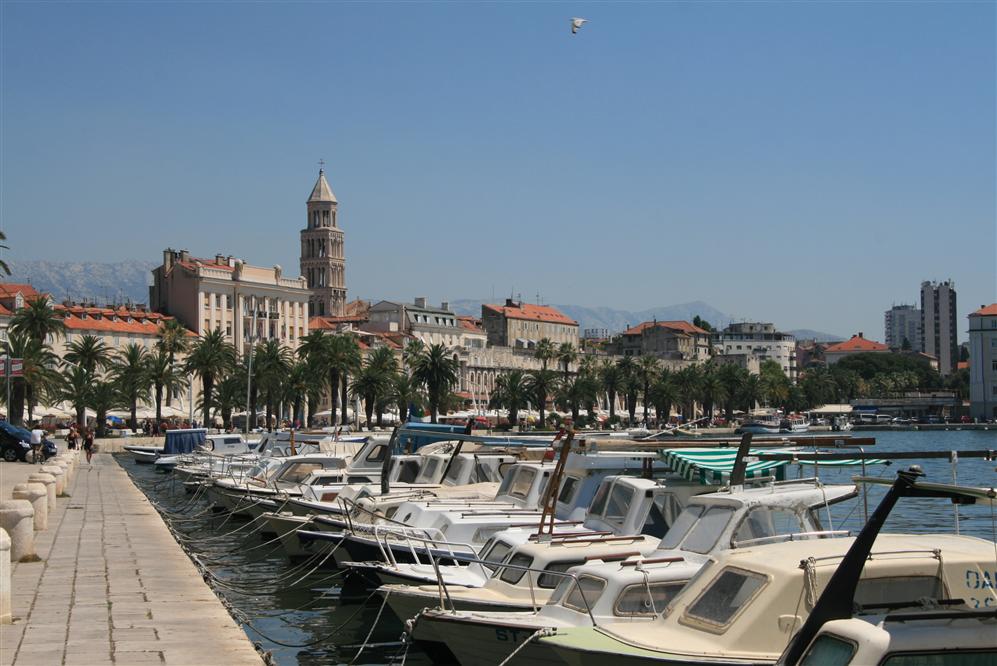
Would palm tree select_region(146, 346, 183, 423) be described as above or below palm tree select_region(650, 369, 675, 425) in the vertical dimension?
above

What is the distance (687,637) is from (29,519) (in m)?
14.9

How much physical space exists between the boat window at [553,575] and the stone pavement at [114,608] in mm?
4763

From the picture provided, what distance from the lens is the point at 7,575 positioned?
1741 cm

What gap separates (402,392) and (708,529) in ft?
378

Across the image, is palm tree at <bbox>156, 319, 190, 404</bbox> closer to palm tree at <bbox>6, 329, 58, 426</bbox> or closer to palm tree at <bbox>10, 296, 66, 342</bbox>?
palm tree at <bbox>10, 296, 66, 342</bbox>

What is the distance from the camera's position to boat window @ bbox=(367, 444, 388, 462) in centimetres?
4188

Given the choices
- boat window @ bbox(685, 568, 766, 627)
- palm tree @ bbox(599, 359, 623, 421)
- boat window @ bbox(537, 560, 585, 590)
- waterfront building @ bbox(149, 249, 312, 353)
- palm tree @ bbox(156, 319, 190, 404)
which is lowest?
boat window @ bbox(537, 560, 585, 590)

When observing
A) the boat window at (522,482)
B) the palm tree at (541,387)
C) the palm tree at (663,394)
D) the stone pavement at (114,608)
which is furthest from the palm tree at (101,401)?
the boat window at (522,482)

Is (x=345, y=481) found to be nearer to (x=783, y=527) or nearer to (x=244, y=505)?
(x=244, y=505)

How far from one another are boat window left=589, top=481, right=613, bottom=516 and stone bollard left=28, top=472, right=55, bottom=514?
1567 cm

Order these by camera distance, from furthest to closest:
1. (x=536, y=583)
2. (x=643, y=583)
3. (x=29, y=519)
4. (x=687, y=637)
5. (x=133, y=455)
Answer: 1. (x=133, y=455)
2. (x=29, y=519)
3. (x=536, y=583)
4. (x=643, y=583)
5. (x=687, y=637)

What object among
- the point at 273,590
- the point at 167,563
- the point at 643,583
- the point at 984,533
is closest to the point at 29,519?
the point at 167,563

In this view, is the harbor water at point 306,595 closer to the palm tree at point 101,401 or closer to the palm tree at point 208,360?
the palm tree at point 208,360

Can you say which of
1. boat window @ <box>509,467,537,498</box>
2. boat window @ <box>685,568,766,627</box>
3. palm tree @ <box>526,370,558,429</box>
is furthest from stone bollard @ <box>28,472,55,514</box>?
palm tree @ <box>526,370,558,429</box>
